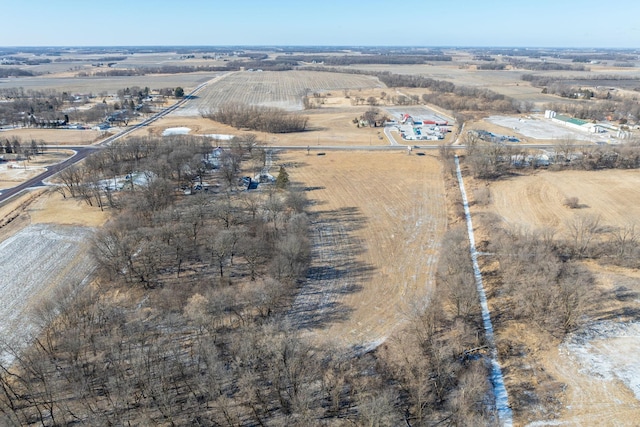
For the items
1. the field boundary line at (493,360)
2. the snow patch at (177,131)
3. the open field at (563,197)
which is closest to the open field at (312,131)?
the snow patch at (177,131)

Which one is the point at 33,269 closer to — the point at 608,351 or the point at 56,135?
the point at 608,351

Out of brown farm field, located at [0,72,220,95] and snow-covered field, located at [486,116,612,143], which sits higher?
brown farm field, located at [0,72,220,95]

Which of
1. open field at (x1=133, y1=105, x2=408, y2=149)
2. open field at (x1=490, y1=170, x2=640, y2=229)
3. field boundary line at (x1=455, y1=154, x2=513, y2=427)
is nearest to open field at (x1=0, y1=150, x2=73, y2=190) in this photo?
open field at (x1=133, y1=105, x2=408, y2=149)

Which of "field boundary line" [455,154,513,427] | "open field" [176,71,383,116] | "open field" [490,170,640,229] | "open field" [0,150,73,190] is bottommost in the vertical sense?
"field boundary line" [455,154,513,427]

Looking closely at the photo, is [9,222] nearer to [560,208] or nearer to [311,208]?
[311,208]

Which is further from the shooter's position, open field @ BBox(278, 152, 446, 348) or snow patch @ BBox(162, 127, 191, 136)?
snow patch @ BBox(162, 127, 191, 136)

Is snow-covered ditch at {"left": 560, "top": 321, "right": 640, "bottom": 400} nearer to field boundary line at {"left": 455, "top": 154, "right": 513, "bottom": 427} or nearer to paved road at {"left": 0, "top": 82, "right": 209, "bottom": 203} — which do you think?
field boundary line at {"left": 455, "top": 154, "right": 513, "bottom": 427}

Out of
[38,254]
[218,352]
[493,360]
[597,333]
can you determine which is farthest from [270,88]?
[493,360]

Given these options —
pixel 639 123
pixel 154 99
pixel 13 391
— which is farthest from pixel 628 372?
pixel 154 99
